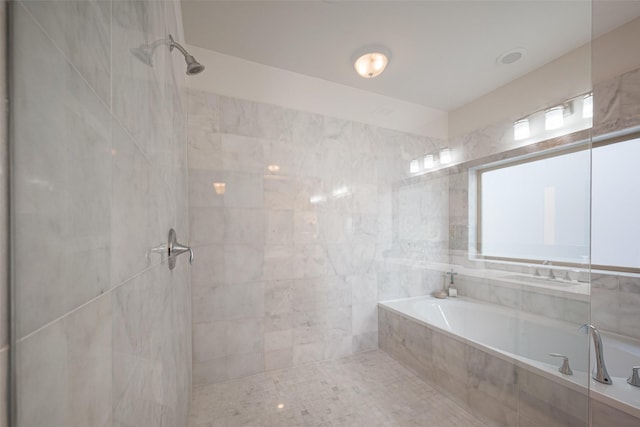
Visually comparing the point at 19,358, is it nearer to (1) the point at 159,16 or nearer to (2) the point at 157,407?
(2) the point at 157,407

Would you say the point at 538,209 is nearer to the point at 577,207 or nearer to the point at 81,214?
the point at 577,207

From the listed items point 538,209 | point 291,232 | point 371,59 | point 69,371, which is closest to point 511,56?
point 371,59

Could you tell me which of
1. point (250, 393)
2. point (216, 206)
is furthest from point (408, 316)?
point (216, 206)

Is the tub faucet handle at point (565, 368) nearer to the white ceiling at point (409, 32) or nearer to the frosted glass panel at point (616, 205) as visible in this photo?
the frosted glass panel at point (616, 205)

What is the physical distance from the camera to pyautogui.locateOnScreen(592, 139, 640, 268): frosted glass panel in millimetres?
1684

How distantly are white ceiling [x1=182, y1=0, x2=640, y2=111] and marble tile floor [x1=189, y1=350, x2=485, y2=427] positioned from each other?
8.94 ft

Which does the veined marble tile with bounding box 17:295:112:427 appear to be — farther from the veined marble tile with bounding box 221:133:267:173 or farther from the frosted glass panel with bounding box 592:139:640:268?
the frosted glass panel with bounding box 592:139:640:268

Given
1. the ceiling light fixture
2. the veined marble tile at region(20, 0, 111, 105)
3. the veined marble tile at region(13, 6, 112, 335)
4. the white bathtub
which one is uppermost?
the ceiling light fixture

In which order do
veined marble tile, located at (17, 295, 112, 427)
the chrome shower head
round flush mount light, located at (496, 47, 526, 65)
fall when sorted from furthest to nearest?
round flush mount light, located at (496, 47, 526, 65) → the chrome shower head → veined marble tile, located at (17, 295, 112, 427)

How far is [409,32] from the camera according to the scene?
1.88 metres

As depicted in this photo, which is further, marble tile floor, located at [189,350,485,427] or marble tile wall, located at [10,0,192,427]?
marble tile floor, located at [189,350,485,427]

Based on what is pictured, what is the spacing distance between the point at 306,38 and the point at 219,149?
112cm

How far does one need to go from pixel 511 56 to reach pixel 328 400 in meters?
3.11

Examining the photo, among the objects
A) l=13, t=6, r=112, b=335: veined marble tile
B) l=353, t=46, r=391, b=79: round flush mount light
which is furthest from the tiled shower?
l=353, t=46, r=391, b=79: round flush mount light
